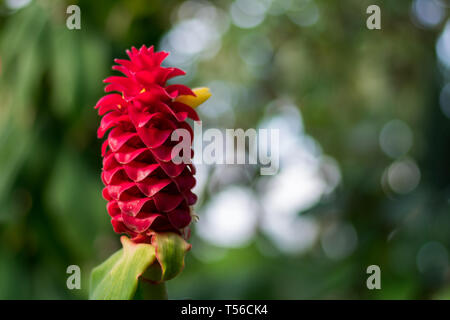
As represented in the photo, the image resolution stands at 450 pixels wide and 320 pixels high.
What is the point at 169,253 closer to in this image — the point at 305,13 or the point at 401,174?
the point at 401,174

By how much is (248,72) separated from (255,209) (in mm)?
1313

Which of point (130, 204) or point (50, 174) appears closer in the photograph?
point (130, 204)

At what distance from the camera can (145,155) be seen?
89 cm

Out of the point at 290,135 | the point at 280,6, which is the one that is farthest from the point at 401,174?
the point at 280,6

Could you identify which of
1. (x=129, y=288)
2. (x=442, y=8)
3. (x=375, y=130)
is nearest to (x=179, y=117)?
(x=129, y=288)

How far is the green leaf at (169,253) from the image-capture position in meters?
0.85

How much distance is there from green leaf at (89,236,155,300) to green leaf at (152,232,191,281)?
2 centimetres

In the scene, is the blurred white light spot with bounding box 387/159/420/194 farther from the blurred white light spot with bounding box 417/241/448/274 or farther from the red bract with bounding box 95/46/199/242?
the red bract with bounding box 95/46/199/242

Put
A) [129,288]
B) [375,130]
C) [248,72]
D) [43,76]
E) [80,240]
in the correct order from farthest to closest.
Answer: [248,72], [375,130], [43,76], [80,240], [129,288]

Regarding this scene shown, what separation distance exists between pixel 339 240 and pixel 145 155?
288 cm

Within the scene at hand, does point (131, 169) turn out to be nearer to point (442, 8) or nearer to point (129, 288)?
point (129, 288)

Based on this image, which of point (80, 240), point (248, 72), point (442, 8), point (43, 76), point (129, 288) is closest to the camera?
point (129, 288)

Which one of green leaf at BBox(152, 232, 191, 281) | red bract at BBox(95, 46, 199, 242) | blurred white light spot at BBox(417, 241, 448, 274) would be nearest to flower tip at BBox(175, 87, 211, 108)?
red bract at BBox(95, 46, 199, 242)

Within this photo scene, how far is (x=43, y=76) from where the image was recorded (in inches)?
104
